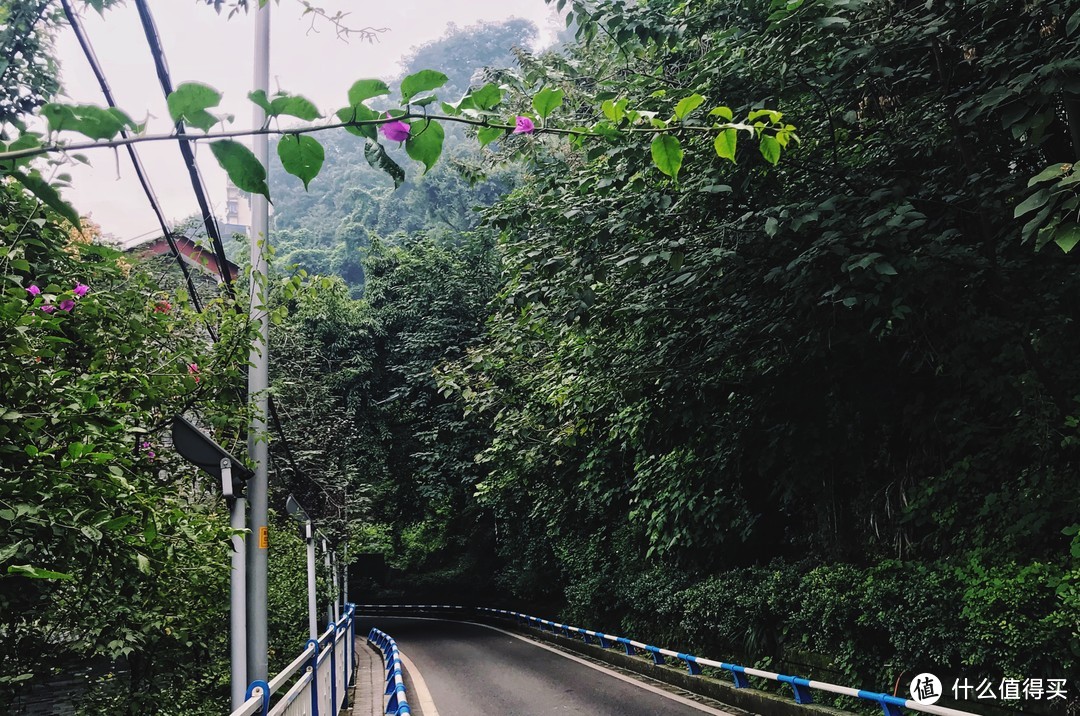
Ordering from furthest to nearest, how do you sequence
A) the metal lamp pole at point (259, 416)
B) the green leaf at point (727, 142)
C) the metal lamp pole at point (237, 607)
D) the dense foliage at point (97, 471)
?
the metal lamp pole at point (259, 416) → the metal lamp pole at point (237, 607) → the dense foliage at point (97, 471) → the green leaf at point (727, 142)

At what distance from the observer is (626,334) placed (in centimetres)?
825

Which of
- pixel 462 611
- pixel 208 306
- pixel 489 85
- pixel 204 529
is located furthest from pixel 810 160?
pixel 462 611

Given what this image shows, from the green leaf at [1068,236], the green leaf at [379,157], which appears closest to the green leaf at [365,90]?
the green leaf at [379,157]

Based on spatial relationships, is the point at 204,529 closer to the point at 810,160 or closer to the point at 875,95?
the point at 810,160

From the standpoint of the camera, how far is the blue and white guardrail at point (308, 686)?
137 inches

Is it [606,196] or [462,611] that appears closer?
[606,196]

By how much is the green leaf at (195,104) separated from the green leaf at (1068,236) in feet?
11.6

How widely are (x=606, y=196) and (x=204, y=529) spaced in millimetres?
4385

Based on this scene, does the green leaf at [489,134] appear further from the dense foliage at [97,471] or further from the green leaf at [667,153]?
the dense foliage at [97,471]

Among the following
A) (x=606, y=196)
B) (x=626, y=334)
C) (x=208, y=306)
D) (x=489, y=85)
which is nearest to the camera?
(x=489, y=85)

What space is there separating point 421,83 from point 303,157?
0.24m

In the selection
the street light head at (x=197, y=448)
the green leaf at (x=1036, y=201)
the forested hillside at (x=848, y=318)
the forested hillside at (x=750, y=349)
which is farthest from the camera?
the forested hillside at (x=848, y=318)

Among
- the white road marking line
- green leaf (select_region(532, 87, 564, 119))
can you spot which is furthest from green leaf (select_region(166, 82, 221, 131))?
the white road marking line

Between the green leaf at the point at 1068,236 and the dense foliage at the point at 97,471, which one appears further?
the green leaf at the point at 1068,236
